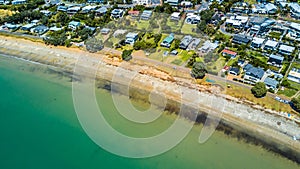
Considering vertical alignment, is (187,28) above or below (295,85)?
above

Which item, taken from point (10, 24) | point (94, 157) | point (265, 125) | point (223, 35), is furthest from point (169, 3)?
point (94, 157)

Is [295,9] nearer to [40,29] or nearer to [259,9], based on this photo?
[259,9]

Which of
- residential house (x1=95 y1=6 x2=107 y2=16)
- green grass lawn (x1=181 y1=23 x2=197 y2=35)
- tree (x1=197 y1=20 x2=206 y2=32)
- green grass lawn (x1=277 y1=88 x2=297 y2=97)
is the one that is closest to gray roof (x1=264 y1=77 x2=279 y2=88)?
green grass lawn (x1=277 y1=88 x2=297 y2=97)

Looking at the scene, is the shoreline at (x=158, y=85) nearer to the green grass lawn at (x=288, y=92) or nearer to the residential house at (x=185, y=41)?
the green grass lawn at (x=288, y=92)

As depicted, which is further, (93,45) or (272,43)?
(93,45)

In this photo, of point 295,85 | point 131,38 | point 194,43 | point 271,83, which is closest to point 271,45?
point 295,85

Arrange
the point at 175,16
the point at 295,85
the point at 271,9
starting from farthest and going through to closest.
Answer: the point at 271,9 < the point at 175,16 < the point at 295,85

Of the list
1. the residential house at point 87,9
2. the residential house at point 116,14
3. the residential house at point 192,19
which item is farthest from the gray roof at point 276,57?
the residential house at point 87,9
